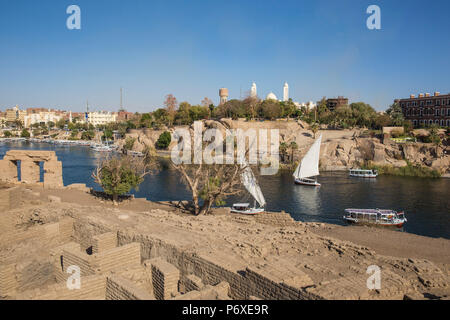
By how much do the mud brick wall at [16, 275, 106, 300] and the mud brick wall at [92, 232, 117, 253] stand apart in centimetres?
317

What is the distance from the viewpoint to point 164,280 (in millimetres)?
9297

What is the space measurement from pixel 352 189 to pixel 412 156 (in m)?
20.6

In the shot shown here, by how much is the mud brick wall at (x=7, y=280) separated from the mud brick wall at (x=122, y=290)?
4182 millimetres

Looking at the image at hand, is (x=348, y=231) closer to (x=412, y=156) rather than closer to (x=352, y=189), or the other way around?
(x=352, y=189)

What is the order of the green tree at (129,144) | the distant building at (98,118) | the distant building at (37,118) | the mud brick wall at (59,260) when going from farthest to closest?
the distant building at (37,118) → the distant building at (98,118) → the green tree at (129,144) → the mud brick wall at (59,260)

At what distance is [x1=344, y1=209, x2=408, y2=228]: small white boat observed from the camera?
993 inches

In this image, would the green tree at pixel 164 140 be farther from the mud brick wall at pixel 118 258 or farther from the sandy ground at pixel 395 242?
the mud brick wall at pixel 118 258

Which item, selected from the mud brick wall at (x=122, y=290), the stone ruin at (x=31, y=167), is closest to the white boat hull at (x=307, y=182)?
the stone ruin at (x=31, y=167)

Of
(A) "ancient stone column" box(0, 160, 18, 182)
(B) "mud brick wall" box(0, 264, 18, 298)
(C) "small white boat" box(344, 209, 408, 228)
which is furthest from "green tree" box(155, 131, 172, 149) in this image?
(B) "mud brick wall" box(0, 264, 18, 298)

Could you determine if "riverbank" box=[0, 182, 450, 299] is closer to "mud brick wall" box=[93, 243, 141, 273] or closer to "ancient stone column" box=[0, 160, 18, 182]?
"mud brick wall" box=[93, 243, 141, 273]

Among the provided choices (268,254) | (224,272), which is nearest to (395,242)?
(268,254)

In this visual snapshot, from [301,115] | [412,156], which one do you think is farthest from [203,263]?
[301,115]

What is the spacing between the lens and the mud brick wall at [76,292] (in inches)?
316

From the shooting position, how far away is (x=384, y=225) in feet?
82.5
